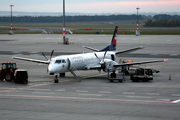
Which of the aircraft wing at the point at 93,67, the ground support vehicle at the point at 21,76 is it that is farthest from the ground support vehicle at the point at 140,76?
the ground support vehicle at the point at 21,76

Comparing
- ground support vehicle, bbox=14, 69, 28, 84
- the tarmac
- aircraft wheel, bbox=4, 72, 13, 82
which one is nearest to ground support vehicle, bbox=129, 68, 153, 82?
the tarmac

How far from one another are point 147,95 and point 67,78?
14.6 meters

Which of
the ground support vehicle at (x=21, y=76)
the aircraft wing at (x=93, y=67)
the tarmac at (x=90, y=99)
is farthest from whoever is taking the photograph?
the aircraft wing at (x=93, y=67)

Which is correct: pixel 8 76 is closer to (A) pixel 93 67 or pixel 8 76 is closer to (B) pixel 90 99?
(A) pixel 93 67

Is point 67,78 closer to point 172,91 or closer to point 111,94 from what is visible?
point 111,94

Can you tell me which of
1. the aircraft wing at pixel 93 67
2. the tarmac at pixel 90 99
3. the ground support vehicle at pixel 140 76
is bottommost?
the tarmac at pixel 90 99

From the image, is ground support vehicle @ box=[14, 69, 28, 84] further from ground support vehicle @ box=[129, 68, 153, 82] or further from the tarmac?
ground support vehicle @ box=[129, 68, 153, 82]

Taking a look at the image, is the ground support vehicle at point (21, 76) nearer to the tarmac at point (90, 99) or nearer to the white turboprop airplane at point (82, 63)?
the tarmac at point (90, 99)

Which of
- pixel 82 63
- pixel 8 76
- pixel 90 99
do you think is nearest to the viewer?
pixel 90 99

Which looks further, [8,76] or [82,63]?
[82,63]

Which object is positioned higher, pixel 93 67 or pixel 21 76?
pixel 93 67

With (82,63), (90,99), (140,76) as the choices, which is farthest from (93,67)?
(90,99)

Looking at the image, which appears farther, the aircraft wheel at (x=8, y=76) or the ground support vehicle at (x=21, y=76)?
the aircraft wheel at (x=8, y=76)

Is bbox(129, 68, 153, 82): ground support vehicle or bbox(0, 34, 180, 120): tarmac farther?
bbox(129, 68, 153, 82): ground support vehicle
